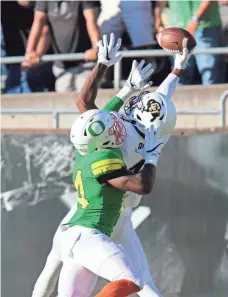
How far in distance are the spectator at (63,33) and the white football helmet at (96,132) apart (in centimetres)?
236

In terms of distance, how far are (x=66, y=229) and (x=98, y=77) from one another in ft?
3.65

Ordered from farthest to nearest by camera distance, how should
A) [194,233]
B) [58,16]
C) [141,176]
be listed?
[58,16] → [194,233] → [141,176]

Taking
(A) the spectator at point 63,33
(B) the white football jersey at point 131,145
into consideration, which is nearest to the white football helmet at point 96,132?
(B) the white football jersey at point 131,145

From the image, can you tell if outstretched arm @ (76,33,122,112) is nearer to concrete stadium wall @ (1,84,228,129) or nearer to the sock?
concrete stadium wall @ (1,84,228,129)

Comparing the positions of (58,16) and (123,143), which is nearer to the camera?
(123,143)

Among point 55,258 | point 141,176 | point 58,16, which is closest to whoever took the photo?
point 141,176

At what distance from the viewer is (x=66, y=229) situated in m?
5.87

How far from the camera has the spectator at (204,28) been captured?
7.56m

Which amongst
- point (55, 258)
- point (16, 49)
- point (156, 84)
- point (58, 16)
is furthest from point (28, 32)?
point (55, 258)

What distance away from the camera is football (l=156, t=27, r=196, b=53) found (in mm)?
6324

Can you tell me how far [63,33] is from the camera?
8.22 m

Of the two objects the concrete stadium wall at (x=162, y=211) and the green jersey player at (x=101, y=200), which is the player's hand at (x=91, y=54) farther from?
the green jersey player at (x=101, y=200)

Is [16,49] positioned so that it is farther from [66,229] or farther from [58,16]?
[66,229]

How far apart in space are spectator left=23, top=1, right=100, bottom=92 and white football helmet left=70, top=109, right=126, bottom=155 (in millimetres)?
2355
